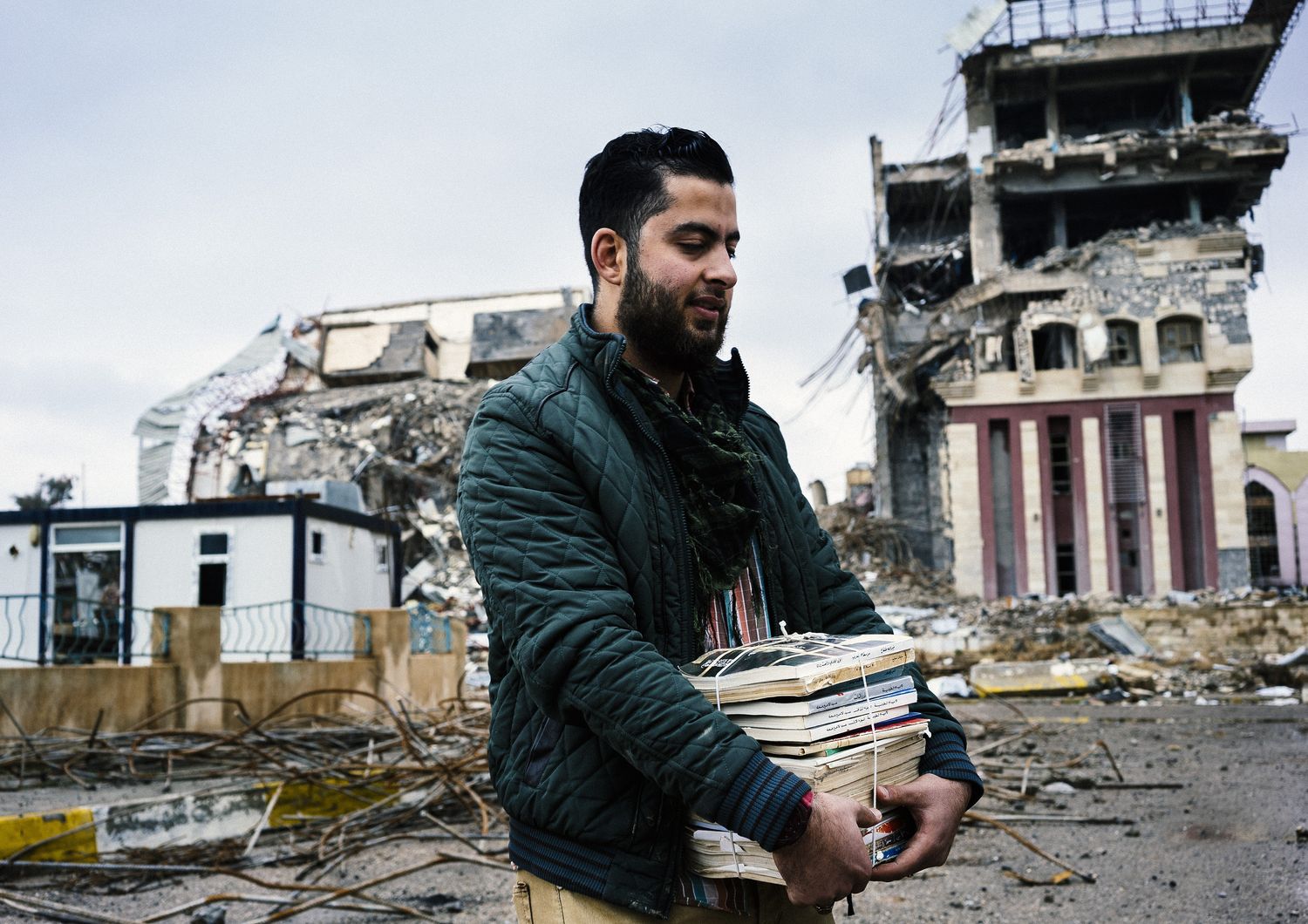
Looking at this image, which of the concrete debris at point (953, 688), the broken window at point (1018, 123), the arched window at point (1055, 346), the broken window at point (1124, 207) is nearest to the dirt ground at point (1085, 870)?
the concrete debris at point (953, 688)

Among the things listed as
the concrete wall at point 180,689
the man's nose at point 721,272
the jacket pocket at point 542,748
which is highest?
the man's nose at point 721,272

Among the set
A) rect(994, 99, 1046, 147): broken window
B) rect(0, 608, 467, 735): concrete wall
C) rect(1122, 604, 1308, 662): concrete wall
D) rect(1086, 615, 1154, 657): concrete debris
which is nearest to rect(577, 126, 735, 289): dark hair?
rect(0, 608, 467, 735): concrete wall

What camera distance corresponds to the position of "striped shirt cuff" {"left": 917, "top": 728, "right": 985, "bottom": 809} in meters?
1.81

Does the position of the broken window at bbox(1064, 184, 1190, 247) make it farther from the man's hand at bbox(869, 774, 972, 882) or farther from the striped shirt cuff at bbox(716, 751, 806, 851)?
the striped shirt cuff at bbox(716, 751, 806, 851)

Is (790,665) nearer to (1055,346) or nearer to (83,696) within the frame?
(83,696)

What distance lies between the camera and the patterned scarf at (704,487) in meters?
1.85

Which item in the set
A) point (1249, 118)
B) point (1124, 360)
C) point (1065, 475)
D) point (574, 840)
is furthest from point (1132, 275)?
point (574, 840)

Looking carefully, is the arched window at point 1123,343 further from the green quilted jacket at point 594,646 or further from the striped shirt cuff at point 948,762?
the green quilted jacket at point 594,646

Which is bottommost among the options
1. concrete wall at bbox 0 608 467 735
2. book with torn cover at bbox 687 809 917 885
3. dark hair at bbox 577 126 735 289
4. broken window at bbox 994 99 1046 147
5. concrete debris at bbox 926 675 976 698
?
concrete debris at bbox 926 675 976 698

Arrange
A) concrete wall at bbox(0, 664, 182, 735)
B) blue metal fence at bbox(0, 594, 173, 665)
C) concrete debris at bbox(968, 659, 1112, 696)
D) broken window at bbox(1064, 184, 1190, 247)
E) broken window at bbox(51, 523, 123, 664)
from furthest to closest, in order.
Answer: broken window at bbox(1064, 184, 1190, 247) < broken window at bbox(51, 523, 123, 664) < concrete debris at bbox(968, 659, 1112, 696) < blue metal fence at bbox(0, 594, 173, 665) < concrete wall at bbox(0, 664, 182, 735)

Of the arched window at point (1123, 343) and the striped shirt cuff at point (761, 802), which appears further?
the arched window at point (1123, 343)

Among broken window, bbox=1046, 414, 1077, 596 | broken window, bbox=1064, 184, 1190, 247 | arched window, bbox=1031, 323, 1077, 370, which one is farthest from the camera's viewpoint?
broken window, bbox=1064, 184, 1190, 247

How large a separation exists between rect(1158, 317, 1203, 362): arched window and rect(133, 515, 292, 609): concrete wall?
28.0m

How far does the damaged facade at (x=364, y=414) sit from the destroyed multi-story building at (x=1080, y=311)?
14.6 metres
